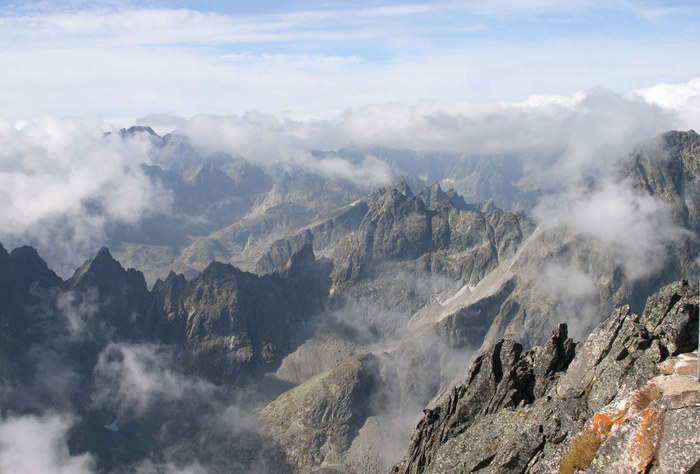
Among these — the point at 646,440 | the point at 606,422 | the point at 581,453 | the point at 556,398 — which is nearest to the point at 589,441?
the point at 581,453


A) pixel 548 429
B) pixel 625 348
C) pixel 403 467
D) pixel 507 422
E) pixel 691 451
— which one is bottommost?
pixel 403 467

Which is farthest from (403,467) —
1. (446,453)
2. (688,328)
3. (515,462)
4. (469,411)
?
(688,328)

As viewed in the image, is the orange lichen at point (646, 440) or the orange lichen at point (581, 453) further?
the orange lichen at point (581, 453)

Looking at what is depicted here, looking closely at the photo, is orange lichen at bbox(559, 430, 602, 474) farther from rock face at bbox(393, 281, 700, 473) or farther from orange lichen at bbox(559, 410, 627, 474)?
rock face at bbox(393, 281, 700, 473)

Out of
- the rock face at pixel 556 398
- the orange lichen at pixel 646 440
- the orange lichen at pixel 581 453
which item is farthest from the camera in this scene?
the rock face at pixel 556 398

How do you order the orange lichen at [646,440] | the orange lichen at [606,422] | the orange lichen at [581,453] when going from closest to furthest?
the orange lichen at [646,440] < the orange lichen at [581,453] < the orange lichen at [606,422]

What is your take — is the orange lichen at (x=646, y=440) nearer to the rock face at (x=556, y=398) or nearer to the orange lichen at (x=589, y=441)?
the rock face at (x=556, y=398)

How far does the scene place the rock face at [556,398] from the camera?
34.5 meters

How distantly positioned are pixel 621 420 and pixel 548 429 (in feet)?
31.1

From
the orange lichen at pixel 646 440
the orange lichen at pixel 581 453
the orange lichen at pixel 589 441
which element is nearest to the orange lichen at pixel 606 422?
the orange lichen at pixel 589 441

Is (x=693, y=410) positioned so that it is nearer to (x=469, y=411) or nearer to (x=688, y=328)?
(x=688, y=328)

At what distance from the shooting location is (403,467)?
219 feet

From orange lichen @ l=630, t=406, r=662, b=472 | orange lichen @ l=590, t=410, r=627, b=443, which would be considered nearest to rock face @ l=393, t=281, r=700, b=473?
orange lichen @ l=590, t=410, r=627, b=443

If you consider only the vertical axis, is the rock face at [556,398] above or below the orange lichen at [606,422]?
below
